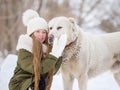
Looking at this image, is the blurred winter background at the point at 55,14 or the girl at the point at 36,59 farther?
the blurred winter background at the point at 55,14

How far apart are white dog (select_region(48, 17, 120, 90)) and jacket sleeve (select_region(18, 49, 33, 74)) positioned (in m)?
0.33

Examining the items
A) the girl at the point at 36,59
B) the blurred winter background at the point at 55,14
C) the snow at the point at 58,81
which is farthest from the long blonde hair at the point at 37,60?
the blurred winter background at the point at 55,14

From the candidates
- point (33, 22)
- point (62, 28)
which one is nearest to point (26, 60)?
point (33, 22)

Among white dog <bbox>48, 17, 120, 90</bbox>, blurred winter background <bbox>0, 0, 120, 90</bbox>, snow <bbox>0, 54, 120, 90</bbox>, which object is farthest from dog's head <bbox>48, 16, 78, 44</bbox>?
blurred winter background <bbox>0, 0, 120, 90</bbox>

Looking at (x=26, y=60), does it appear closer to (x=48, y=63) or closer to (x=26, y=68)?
(x=26, y=68)

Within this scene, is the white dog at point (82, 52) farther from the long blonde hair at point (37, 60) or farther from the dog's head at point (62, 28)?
the long blonde hair at point (37, 60)

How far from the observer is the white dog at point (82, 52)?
215 inches

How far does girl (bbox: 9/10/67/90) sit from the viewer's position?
5055 millimetres

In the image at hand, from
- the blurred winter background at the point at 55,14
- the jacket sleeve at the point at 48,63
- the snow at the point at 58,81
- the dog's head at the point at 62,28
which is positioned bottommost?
the jacket sleeve at the point at 48,63

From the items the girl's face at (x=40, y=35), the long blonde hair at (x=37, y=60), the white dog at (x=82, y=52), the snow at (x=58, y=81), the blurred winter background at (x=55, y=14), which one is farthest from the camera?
the blurred winter background at (x=55, y=14)

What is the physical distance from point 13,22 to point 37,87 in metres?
16.1

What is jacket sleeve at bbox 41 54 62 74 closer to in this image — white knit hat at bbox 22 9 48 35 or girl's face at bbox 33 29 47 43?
girl's face at bbox 33 29 47 43

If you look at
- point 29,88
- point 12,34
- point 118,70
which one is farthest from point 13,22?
point 29,88

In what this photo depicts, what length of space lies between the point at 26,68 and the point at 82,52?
877 millimetres
